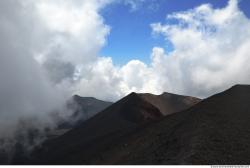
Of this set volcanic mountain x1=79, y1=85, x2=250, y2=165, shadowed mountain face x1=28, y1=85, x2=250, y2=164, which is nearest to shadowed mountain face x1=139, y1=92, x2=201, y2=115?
shadowed mountain face x1=28, y1=85, x2=250, y2=164

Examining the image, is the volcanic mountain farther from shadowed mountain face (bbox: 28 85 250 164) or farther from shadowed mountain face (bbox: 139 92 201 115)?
shadowed mountain face (bbox: 139 92 201 115)

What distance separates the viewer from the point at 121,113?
357ft

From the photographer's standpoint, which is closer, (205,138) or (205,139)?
(205,139)

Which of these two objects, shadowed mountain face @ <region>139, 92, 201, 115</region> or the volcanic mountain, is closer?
the volcanic mountain

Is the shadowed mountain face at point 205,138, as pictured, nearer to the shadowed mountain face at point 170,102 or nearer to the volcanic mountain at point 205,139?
the volcanic mountain at point 205,139

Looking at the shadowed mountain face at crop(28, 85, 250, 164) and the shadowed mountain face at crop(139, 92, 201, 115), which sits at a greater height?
the shadowed mountain face at crop(139, 92, 201, 115)

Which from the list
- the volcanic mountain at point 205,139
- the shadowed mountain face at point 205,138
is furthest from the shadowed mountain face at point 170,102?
the volcanic mountain at point 205,139

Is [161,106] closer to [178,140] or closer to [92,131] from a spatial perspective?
[92,131]

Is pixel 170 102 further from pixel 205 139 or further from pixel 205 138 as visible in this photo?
pixel 205 139

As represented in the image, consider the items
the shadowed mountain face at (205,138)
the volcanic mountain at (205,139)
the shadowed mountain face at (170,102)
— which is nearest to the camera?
the volcanic mountain at (205,139)

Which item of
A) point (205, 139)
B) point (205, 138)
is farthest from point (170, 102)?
point (205, 139)

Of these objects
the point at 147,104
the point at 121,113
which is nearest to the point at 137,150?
the point at 121,113

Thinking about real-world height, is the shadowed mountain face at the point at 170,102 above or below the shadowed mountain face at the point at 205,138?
above

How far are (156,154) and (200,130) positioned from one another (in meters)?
6.46
